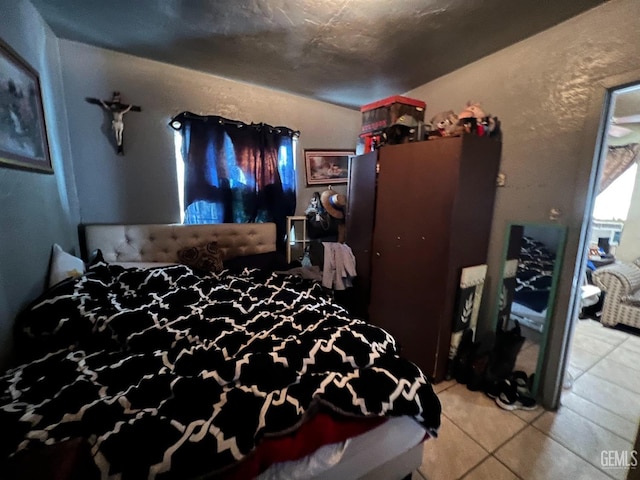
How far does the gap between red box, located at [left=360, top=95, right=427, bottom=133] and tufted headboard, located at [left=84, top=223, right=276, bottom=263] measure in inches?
56.9

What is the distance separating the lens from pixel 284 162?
2.83m

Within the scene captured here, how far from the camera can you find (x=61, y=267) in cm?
162

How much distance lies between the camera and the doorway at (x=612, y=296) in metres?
1.66

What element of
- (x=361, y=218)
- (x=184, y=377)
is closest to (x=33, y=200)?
(x=184, y=377)

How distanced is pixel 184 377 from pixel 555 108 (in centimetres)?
259

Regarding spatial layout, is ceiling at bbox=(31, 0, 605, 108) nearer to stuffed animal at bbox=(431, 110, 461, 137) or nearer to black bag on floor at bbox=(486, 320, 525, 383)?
stuffed animal at bbox=(431, 110, 461, 137)

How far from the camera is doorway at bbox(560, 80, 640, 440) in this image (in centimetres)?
166

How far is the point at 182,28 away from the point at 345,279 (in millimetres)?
2285

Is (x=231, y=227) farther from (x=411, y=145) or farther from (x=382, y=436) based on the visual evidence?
(x=382, y=436)

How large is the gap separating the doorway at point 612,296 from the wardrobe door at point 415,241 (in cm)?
83

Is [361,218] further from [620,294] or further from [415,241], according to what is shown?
[620,294]

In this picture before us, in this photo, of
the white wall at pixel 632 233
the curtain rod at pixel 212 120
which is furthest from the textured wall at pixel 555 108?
the white wall at pixel 632 233

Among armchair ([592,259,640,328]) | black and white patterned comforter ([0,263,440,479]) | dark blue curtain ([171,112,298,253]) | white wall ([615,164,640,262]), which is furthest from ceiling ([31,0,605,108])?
white wall ([615,164,640,262])

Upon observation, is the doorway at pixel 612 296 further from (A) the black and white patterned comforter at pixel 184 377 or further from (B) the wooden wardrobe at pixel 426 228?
(A) the black and white patterned comforter at pixel 184 377
